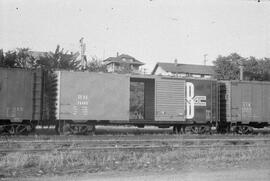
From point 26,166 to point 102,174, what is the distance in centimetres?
235

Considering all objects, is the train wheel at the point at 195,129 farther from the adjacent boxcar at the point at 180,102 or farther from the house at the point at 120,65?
the house at the point at 120,65

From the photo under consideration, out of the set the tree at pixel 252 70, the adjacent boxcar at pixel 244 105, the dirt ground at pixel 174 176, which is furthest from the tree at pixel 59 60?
the dirt ground at pixel 174 176

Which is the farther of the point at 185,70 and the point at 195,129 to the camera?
the point at 185,70

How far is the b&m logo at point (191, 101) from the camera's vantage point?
2077cm

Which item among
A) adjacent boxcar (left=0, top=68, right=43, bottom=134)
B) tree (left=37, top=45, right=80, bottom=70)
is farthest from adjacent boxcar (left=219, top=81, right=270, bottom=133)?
tree (left=37, top=45, right=80, bottom=70)

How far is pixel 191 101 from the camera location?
20969 millimetres

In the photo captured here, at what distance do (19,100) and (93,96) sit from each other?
3612 mm

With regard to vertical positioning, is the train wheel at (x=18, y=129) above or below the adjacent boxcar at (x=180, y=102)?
below

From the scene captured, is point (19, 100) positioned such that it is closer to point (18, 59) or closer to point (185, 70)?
point (18, 59)

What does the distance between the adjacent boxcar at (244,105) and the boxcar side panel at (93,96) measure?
20.5ft

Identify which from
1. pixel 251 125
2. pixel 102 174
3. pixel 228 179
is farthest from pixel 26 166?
pixel 251 125

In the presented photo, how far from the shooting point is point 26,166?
921cm

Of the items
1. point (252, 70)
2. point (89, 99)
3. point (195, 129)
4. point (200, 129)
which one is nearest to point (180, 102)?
point (195, 129)

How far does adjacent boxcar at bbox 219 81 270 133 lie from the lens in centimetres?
2162
